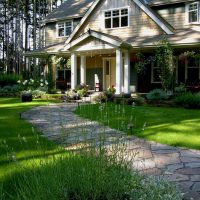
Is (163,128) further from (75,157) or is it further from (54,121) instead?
(75,157)

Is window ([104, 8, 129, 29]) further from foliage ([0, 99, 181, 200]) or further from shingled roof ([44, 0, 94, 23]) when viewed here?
foliage ([0, 99, 181, 200])

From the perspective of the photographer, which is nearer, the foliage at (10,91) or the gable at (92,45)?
the gable at (92,45)

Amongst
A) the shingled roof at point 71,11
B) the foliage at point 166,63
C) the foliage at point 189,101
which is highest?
the shingled roof at point 71,11

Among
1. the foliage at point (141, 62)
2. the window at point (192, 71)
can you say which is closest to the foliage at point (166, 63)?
the foliage at point (141, 62)

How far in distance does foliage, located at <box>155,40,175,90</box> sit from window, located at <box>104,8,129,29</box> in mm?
4378

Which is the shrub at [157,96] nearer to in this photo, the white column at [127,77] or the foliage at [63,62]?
the white column at [127,77]

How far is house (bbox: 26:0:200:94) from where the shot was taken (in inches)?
785

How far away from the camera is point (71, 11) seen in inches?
1095

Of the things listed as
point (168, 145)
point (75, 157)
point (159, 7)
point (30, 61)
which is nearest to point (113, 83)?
point (159, 7)

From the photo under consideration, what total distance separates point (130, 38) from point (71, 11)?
7.91 metres

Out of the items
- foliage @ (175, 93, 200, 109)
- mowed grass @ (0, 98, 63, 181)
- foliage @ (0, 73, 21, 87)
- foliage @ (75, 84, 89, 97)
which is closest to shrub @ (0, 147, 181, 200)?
mowed grass @ (0, 98, 63, 181)

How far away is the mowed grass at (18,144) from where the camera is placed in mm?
5680

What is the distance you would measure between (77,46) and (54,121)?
35.9 feet

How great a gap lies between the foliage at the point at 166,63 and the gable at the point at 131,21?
228cm
